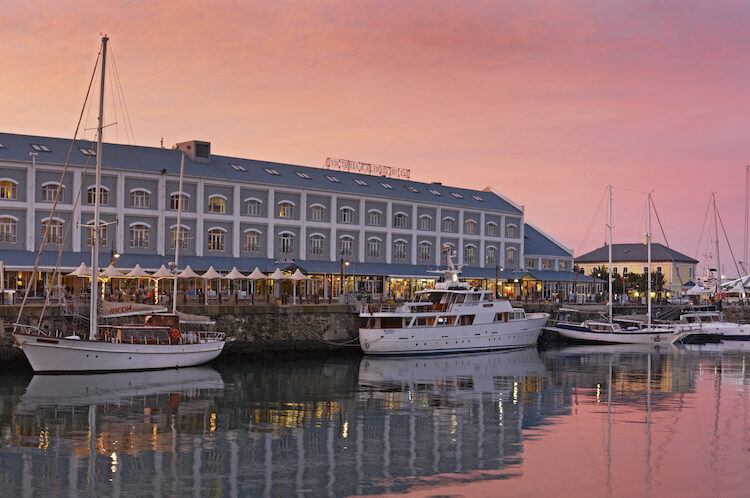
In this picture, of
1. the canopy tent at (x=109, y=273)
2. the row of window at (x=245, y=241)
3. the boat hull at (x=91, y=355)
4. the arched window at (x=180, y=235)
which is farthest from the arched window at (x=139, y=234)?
the boat hull at (x=91, y=355)

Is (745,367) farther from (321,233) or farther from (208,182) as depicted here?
(208,182)

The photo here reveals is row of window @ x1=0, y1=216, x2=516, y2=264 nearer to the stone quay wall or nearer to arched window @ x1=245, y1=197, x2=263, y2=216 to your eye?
arched window @ x1=245, y1=197, x2=263, y2=216

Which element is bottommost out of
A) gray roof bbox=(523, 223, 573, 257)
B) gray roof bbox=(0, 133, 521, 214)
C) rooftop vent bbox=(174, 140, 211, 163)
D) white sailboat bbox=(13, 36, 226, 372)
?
white sailboat bbox=(13, 36, 226, 372)

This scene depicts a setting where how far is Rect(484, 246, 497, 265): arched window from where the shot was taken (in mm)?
92500

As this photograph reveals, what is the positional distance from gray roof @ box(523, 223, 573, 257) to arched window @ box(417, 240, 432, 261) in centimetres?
1793

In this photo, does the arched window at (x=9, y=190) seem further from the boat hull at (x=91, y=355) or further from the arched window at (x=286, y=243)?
the boat hull at (x=91, y=355)

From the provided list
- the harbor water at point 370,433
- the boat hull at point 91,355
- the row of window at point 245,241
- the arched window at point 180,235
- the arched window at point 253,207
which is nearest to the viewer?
the harbor water at point 370,433

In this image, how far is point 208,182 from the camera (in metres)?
71.2

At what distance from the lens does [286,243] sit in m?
75.6

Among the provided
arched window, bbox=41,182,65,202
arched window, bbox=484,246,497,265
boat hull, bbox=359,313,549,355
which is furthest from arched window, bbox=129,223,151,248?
arched window, bbox=484,246,497,265

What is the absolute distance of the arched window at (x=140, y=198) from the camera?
67750mm

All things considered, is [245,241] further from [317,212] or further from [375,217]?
[375,217]

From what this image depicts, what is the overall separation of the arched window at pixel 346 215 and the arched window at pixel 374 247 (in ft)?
9.86

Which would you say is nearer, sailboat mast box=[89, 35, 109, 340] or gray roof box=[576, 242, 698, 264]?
sailboat mast box=[89, 35, 109, 340]
